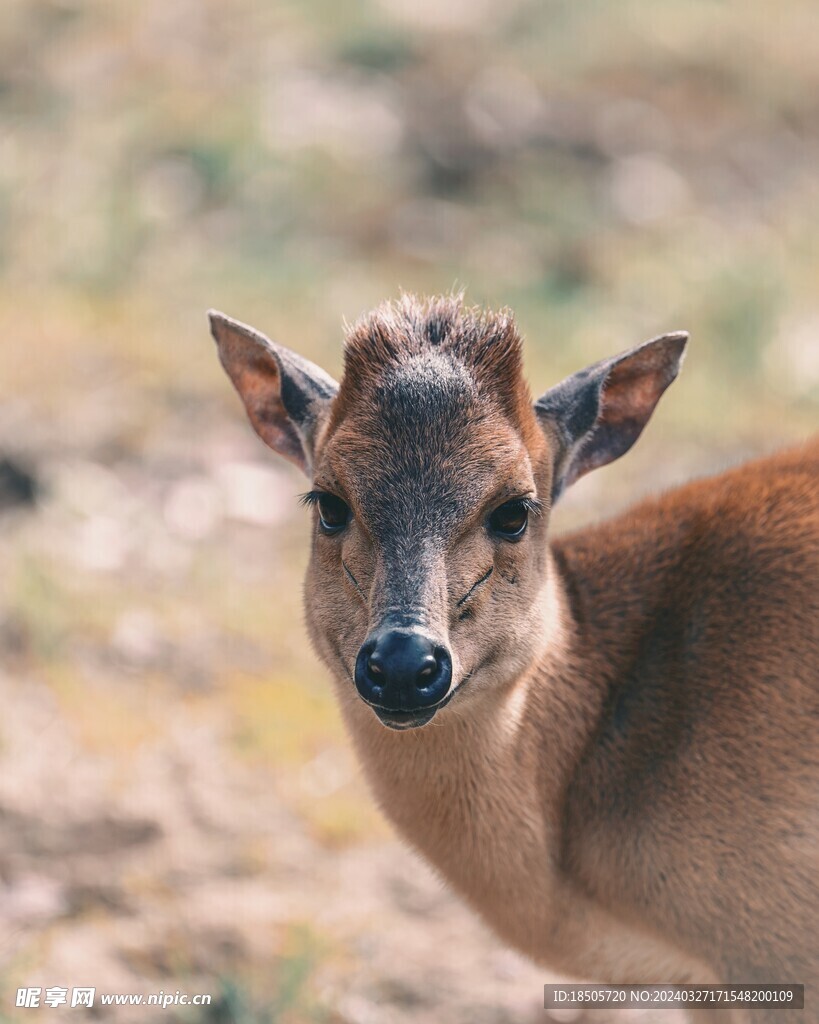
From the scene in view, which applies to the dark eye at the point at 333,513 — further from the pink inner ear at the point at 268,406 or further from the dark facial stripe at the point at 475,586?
the pink inner ear at the point at 268,406

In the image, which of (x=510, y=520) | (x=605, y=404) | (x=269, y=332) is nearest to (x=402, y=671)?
(x=510, y=520)

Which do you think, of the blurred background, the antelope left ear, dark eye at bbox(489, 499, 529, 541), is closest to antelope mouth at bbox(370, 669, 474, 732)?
dark eye at bbox(489, 499, 529, 541)

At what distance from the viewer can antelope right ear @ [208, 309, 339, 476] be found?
4449mm

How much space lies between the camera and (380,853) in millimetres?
5848

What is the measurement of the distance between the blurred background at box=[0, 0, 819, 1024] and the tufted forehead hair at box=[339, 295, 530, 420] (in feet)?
7.21

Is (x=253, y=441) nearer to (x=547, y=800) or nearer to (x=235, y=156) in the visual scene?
(x=235, y=156)

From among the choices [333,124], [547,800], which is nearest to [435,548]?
[547,800]

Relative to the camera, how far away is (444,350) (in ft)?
13.1

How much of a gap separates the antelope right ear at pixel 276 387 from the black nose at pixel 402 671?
45.0 inches

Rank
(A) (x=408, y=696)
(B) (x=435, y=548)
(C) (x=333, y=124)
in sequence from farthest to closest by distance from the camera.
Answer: (C) (x=333, y=124), (B) (x=435, y=548), (A) (x=408, y=696)

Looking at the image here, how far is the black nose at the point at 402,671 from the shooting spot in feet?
11.3

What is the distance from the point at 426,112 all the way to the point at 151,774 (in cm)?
693

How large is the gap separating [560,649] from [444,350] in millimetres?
1023

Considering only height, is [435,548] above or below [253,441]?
below
